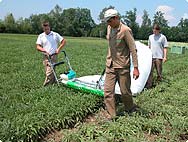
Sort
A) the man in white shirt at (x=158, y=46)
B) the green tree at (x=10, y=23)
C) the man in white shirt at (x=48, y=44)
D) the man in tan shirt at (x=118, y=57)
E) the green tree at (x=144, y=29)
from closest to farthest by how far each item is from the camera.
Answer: the man in tan shirt at (x=118, y=57) → the man in white shirt at (x=48, y=44) → the man in white shirt at (x=158, y=46) → the green tree at (x=144, y=29) → the green tree at (x=10, y=23)

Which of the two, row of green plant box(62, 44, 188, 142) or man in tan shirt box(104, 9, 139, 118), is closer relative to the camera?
row of green plant box(62, 44, 188, 142)

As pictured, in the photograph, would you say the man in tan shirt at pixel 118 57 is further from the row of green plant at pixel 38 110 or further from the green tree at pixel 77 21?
the green tree at pixel 77 21

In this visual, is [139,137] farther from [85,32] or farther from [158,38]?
[85,32]

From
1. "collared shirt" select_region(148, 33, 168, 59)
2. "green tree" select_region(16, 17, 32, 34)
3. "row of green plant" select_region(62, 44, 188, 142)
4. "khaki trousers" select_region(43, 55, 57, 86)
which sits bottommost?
"row of green plant" select_region(62, 44, 188, 142)

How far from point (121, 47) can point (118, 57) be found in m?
0.18

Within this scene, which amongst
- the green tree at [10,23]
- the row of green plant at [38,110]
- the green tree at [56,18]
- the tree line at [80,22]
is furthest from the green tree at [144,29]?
the green tree at [10,23]

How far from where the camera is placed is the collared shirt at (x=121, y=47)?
5.50m

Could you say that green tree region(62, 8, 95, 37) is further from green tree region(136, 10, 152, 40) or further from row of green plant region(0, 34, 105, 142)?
row of green plant region(0, 34, 105, 142)

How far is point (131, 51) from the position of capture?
18.0 ft

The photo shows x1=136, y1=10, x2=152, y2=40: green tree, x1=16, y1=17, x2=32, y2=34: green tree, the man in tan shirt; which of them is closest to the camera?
the man in tan shirt

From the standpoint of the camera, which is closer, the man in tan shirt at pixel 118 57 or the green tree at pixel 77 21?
the man in tan shirt at pixel 118 57

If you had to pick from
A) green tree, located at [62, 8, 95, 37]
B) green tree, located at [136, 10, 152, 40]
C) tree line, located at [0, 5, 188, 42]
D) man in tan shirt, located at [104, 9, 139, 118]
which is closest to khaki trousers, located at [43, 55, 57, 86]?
tree line, located at [0, 5, 188, 42]

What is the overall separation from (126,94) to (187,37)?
13.0 meters

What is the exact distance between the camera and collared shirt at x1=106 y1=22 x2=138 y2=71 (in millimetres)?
5496
